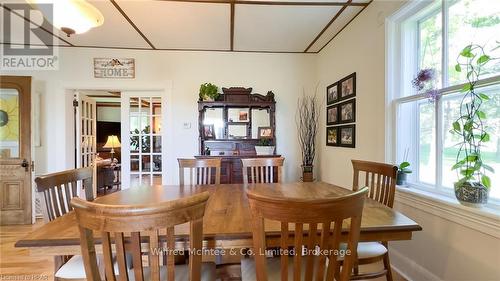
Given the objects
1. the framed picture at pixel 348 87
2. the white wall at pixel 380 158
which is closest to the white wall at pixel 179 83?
the white wall at pixel 380 158

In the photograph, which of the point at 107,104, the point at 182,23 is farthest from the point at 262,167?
the point at 107,104

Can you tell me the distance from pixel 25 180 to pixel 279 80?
3.91 meters

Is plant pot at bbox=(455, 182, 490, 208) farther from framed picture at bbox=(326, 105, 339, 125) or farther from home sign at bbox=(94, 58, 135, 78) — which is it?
home sign at bbox=(94, 58, 135, 78)

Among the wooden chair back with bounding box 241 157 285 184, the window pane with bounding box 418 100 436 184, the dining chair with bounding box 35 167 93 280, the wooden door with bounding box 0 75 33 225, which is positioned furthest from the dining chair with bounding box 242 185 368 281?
the wooden door with bounding box 0 75 33 225

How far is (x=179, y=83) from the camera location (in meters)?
4.05

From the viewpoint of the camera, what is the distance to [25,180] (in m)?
3.43

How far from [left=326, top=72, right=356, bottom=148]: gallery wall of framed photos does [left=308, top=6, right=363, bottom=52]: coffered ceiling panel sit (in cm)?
64

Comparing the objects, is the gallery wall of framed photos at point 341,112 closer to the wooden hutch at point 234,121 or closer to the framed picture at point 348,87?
the framed picture at point 348,87

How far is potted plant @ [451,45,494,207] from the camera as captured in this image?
1.51 meters

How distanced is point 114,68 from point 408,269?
444cm

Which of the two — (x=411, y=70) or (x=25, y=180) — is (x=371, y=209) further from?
(x=25, y=180)

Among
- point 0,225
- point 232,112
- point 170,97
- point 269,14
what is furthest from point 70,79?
point 269,14

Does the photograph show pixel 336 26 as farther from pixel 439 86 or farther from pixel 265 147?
pixel 265 147

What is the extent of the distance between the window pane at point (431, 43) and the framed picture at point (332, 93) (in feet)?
4.17
